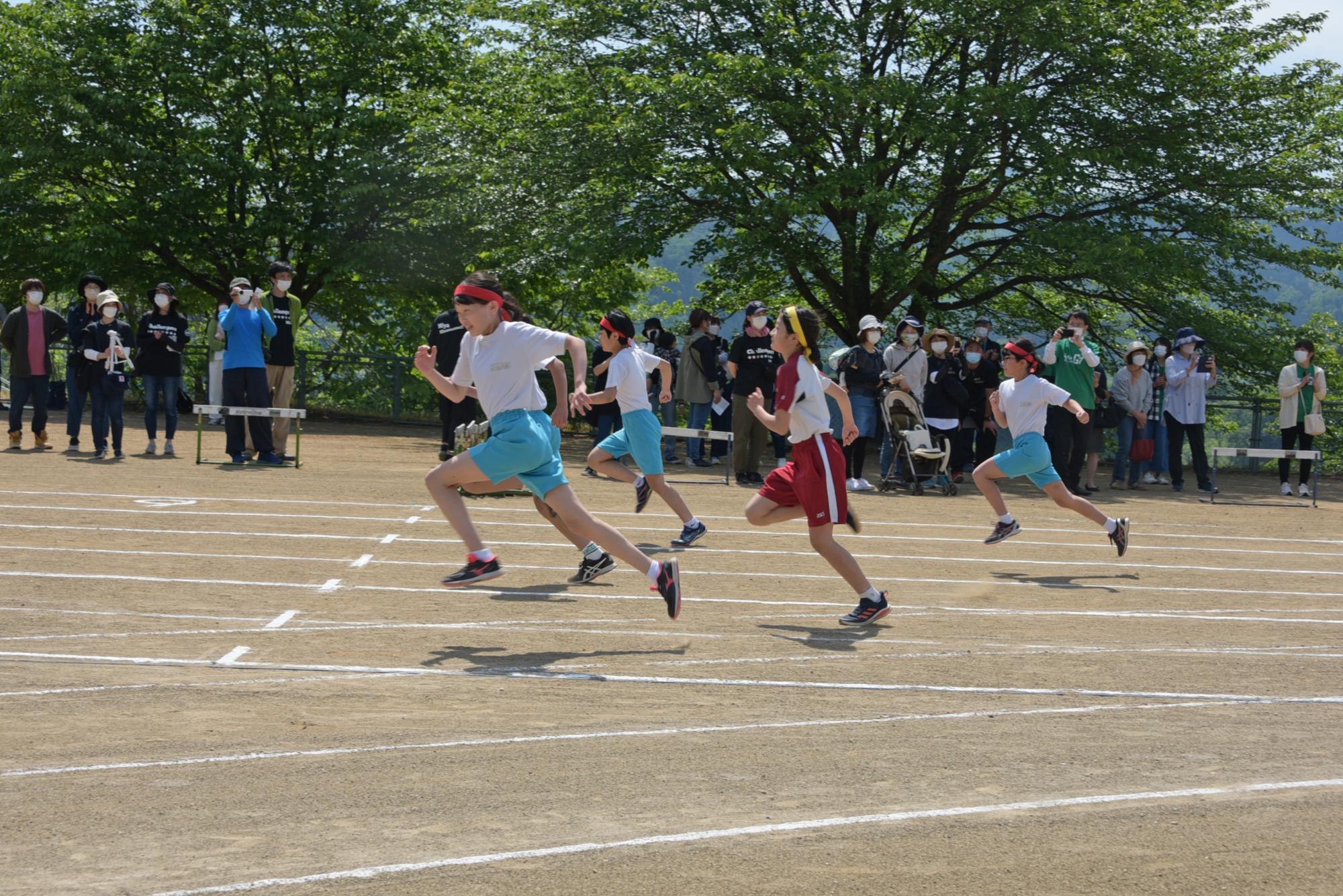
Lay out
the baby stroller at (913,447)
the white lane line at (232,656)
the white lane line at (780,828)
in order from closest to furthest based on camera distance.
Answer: the white lane line at (780,828) → the white lane line at (232,656) → the baby stroller at (913,447)

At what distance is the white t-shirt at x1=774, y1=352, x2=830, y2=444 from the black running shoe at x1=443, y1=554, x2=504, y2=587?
6.56 feet

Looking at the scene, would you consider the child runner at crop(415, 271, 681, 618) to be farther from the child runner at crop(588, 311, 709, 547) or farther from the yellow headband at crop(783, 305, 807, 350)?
the child runner at crop(588, 311, 709, 547)

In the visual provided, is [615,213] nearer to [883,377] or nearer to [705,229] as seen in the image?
[705,229]

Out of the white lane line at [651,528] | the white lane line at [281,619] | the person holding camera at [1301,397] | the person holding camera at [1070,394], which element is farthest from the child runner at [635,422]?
the person holding camera at [1301,397]

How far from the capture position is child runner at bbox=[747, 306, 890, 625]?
8805mm

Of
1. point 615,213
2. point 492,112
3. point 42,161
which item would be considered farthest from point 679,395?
point 42,161

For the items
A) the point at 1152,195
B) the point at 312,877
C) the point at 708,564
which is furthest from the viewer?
the point at 1152,195

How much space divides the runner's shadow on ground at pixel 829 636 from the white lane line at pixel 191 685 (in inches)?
75.4

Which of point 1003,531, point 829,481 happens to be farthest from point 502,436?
point 1003,531

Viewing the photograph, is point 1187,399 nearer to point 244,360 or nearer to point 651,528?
point 651,528

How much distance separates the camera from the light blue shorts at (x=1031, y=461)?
1224 centimetres

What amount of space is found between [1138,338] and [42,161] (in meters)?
21.4

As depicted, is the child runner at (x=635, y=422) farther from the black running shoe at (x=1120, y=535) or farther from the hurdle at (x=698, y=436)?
the hurdle at (x=698, y=436)

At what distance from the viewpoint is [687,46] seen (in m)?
24.6
